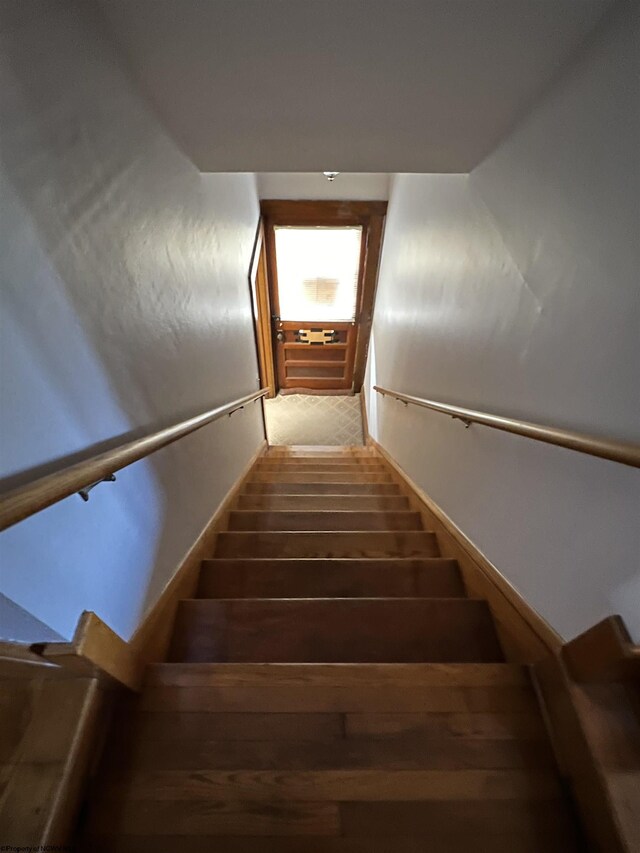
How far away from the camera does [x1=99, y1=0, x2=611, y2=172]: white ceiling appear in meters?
0.91

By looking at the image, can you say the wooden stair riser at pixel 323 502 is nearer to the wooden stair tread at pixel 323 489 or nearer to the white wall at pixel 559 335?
the wooden stair tread at pixel 323 489

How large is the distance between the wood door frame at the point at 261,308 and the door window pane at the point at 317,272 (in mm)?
240

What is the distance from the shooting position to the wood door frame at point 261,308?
3.50 metres

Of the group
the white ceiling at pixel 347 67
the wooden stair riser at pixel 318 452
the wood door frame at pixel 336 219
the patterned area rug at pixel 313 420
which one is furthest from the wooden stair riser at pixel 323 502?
the wood door frame at pixel 336 219

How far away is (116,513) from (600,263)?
1.28m

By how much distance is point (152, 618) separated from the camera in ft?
3.93

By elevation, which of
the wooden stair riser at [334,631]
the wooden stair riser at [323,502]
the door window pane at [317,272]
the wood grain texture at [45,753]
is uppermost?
the door window pane at [317,272]

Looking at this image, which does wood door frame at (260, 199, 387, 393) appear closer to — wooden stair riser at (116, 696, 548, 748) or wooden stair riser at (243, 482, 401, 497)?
wooden stair riser at (243, 482, 401, 497)

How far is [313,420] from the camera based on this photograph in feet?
18.1

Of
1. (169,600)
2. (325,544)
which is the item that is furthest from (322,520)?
(169,600)

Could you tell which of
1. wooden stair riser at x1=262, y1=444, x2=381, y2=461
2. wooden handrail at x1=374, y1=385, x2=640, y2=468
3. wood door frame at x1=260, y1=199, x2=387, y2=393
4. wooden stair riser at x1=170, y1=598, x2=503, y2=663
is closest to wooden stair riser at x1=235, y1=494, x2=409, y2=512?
wooden stair riser at x1=170, y1=598, x2=503, y2=663

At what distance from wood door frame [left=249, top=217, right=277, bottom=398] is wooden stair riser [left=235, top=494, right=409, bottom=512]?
5.30 feet

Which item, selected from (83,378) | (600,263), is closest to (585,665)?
(600,263)

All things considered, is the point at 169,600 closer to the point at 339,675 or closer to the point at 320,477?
the point at 339,675
